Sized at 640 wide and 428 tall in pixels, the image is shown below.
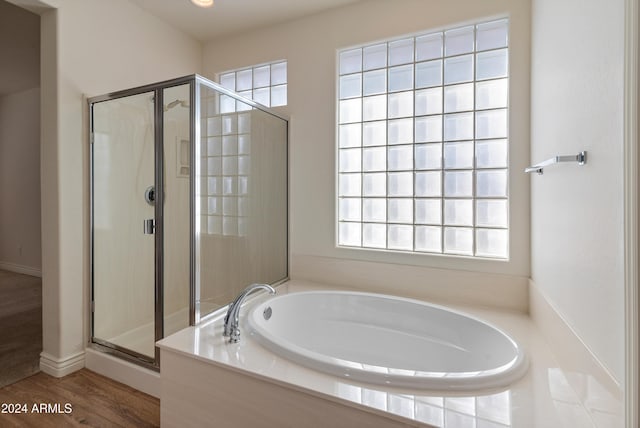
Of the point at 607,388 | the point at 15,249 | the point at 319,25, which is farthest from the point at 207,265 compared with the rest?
the point at 15,249

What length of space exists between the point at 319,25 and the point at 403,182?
1.42m

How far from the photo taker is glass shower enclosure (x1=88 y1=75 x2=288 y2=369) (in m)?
1.84

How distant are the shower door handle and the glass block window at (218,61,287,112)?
1397 millimetres

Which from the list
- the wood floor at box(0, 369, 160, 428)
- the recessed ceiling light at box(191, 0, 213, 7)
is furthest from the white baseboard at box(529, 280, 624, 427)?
the recessed ceiling light at box(191, 0, 213, 7)

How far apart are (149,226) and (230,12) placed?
180 centimetres

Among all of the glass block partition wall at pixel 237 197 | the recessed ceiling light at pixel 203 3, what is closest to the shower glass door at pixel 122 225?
the glass block partition wall at pixel 237 197

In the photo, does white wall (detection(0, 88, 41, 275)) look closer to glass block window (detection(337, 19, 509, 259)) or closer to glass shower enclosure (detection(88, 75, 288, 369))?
glass shower enclosure (detection(88, 75, 288, 369))

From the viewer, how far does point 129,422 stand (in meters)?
1.61

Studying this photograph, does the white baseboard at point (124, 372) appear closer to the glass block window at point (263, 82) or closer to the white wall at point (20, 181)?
the glass block window at point (263, 82)

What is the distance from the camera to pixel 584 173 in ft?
3.64

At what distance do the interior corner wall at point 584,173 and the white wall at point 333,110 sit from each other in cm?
24

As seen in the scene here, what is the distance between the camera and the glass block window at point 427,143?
2.06 m

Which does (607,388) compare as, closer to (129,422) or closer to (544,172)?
(544,172)

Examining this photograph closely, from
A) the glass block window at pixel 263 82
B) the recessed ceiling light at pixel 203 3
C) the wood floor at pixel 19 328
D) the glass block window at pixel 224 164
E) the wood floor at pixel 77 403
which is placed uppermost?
the recessed ceiling light at pixel 203 3
